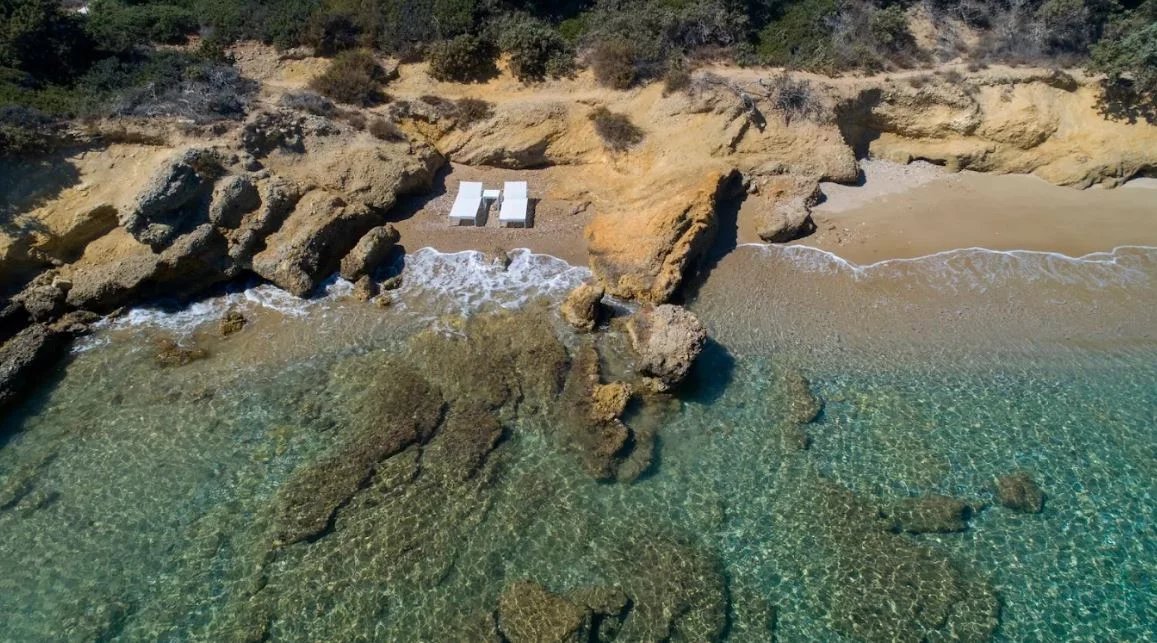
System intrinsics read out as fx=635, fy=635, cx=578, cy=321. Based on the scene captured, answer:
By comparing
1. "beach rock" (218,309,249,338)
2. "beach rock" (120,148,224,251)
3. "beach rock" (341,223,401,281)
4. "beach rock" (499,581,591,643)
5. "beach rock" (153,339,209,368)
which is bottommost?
"beach rock" (499,581,591,643)

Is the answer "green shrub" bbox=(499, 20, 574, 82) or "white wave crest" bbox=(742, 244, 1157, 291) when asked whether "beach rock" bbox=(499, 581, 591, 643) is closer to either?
"white wave crest" bbox=(742, 244, 1157, 291)

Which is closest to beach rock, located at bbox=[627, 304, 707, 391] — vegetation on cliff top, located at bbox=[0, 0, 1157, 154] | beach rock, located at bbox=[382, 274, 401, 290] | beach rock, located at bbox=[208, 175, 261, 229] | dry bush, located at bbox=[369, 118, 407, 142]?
beach rock, located at bbox=[382, 274, 401, 290]

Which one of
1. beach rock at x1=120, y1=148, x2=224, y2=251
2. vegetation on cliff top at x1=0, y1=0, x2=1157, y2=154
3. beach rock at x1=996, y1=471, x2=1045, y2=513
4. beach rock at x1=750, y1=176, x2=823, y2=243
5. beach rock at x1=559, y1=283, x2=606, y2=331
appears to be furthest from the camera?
vegetation on cliff top at x1=0, y1=0, x2=1157, y2=154

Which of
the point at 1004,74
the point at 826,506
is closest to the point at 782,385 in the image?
the point at 826,506

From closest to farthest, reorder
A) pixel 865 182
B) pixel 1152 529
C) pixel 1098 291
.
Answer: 1. pixel 1152 529
2. pixel 1098 291
3. pixel 865 182

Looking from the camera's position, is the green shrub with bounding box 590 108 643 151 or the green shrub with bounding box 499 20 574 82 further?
the green shrub with bounding box 499 20 574 82

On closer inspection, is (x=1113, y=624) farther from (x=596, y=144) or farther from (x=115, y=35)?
(x=115, y=35)

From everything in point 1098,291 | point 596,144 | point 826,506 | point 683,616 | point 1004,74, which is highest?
point 1004,74

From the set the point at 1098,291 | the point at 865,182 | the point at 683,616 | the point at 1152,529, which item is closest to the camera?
the point at 683,616
